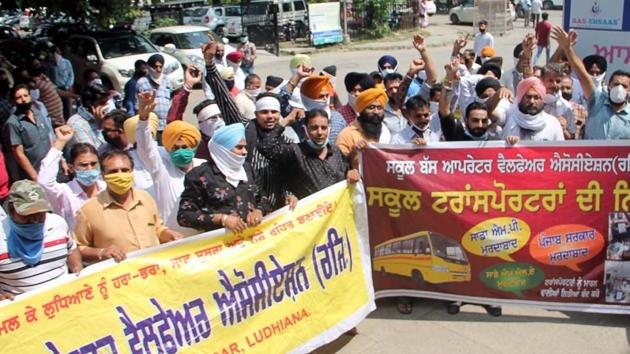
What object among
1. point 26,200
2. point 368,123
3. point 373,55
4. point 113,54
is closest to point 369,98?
point 368,123

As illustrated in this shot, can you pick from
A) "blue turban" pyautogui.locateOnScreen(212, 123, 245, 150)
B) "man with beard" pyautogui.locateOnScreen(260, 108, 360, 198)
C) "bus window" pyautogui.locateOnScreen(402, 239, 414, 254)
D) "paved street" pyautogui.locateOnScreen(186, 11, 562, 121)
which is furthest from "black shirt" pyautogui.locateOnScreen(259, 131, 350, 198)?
"paved street" pyautogui.locateOnScreen(186, 11, 562, 121)

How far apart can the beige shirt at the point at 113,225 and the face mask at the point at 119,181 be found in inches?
3.1

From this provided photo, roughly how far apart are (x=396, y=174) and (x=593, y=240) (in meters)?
1.52

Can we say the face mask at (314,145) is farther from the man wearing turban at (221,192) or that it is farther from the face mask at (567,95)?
the face mask at (567,95)

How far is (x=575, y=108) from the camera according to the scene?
6910 millimetres

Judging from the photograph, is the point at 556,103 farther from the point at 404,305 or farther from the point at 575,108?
the point at 404,305

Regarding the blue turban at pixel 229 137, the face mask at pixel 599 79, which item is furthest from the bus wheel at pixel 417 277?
the face mask at pixel 599 79

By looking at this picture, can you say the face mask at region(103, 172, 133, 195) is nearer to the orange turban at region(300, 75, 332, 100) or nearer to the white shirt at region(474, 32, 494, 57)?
the orange turban at region(300, 75, 332, 100)

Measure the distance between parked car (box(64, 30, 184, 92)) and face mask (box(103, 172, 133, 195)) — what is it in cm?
1215

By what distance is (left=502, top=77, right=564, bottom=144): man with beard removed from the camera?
541 centimetres

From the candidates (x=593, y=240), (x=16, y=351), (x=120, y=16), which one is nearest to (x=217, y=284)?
(x=16, y=351)

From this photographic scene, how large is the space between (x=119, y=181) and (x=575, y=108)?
506cm

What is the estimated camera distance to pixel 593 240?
Result: 472 centimetres

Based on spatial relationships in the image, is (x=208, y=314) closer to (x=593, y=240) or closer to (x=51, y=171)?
(x=51, y=171)
